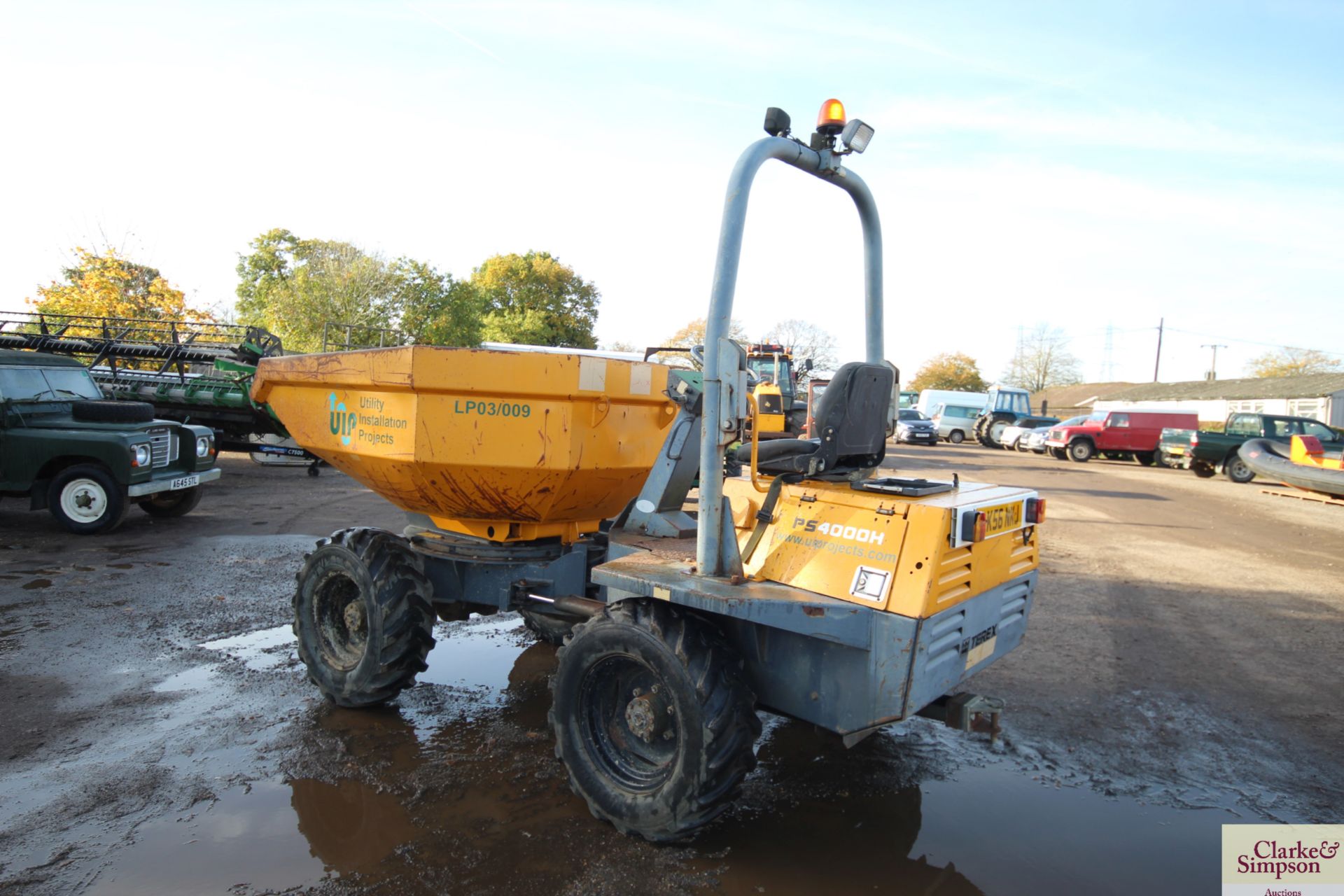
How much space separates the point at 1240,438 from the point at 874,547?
2224 cm

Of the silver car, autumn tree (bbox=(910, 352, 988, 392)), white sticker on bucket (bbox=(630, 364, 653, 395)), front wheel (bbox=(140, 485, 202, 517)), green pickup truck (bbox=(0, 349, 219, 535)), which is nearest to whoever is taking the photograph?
white sticker on bucket (bbox=(630, 364, 653, 395))

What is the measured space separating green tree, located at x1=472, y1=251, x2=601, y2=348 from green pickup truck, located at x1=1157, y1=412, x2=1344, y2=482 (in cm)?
2639

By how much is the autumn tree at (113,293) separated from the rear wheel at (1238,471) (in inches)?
1165

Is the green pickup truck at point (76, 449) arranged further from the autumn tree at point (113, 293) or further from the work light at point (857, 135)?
the autumn tree at point (113, 293)

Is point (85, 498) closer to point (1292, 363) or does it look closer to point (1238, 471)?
point (1238, 471)

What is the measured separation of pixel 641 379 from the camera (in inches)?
161

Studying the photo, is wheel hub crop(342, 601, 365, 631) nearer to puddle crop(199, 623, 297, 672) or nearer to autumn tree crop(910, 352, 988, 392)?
puddle crop(199, 623, 297, 672)

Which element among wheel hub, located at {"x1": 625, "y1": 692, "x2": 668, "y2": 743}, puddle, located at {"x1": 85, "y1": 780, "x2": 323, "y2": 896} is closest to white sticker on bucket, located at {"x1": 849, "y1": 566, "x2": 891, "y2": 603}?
wheel hub, located at {"x1": 625, "y1": 692, "x2": 668, "y2": 743}

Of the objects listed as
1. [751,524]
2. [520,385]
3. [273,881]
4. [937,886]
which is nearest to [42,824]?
[273,881]

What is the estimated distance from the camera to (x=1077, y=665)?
18.4 ft

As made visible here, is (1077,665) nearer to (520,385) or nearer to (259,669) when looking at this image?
(520,385)

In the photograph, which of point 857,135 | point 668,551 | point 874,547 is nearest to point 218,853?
point 668,551

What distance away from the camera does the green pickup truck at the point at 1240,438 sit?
64.8ft

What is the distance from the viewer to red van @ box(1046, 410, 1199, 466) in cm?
2561
